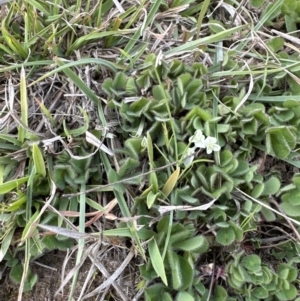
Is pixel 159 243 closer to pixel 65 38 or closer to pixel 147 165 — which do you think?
pixel 147 165

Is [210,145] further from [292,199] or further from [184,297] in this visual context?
[184,297]

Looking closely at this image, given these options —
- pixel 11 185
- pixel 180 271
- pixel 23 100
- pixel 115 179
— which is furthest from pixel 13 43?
pixel 180 271

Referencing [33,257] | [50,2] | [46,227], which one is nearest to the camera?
[46,227]

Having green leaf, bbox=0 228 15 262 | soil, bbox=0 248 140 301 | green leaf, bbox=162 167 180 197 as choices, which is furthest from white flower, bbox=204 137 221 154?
green leaf, bbox=0 228 15 262

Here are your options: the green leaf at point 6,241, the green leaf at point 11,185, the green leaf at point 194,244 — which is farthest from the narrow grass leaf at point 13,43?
the green leaf at point 194,244

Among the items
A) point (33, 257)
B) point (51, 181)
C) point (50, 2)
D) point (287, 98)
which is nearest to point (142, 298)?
point (33, 257)

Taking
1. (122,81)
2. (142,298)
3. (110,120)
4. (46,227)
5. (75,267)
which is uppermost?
(122,81)

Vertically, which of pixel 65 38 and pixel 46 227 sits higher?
pixel 65 38
